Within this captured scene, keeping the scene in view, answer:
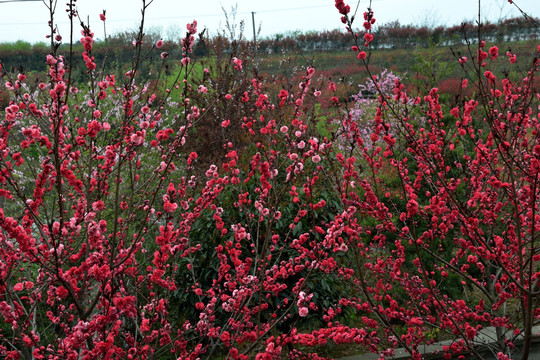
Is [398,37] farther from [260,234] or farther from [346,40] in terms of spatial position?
[260,234]

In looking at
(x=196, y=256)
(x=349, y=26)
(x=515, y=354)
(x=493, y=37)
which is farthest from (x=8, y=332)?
(x=493, y=37)

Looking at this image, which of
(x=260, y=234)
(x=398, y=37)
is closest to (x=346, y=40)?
(x=398, y=37)

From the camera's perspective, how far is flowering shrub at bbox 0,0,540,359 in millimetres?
2252

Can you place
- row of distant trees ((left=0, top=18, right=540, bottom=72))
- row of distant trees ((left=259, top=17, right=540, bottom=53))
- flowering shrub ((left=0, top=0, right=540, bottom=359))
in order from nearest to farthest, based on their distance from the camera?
flowering shrub ((left=0, top=0, right=540, bottom=359)) → row of distant trees ((left=0, top=18, right=540, bottom=72)) → row of distant trees ((left=259, top=17, right=540, bottom=53))

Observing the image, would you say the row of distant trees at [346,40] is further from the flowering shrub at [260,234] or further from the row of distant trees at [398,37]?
the flowering shrub at [260,234]

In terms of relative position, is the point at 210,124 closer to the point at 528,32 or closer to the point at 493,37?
the point at 493,37

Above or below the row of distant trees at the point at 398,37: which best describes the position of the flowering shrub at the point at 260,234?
below

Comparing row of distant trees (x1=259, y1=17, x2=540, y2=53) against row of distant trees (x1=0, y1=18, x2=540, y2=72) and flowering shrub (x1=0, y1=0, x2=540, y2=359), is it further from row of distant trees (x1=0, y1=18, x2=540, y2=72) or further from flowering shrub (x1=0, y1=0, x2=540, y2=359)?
flowering shrub (x1=0, y1=0, x2=540, y2=359)

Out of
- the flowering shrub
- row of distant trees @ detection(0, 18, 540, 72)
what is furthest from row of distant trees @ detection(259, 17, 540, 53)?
the flowering shrub

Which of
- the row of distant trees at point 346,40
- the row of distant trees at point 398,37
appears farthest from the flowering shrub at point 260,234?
the row of distant trees at point 398,37

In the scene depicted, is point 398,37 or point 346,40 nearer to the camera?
point 398,37

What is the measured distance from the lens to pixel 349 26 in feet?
7.59

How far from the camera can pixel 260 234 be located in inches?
183

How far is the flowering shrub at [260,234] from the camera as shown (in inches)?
88.7
